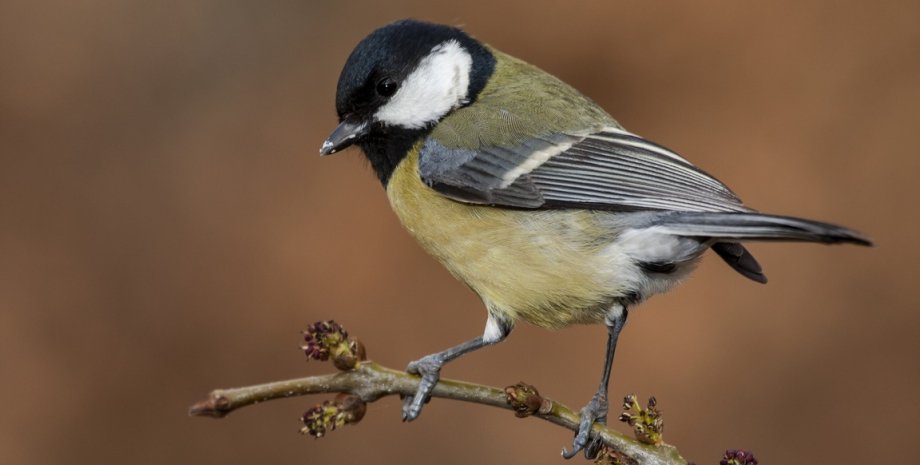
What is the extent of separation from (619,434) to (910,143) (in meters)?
3.09

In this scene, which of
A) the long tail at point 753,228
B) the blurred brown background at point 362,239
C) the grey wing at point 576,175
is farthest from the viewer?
the blurred brown background at point 362,239

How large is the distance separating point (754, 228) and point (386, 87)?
1.12m

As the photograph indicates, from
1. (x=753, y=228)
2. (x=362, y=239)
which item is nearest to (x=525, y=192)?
(x=753, y=228)

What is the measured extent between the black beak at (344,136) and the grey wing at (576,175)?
19cm

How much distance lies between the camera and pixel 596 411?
260 centimetres

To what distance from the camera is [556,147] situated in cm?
280

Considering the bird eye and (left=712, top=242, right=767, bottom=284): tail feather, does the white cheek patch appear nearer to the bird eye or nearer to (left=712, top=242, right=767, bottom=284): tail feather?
the bird eye

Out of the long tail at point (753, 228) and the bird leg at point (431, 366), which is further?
the bird leg at point (431, 366)

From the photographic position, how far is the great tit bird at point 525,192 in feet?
8.52

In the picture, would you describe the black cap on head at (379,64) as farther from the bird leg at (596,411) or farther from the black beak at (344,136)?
the bird leg at (596,411)

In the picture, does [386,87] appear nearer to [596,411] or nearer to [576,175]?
[576,175]

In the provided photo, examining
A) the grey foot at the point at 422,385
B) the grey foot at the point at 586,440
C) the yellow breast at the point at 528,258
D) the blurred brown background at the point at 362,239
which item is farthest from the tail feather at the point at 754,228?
the blurred brown background at the point at 362,239

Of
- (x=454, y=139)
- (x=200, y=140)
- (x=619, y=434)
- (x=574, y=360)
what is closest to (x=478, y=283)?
(x=454, y=139)

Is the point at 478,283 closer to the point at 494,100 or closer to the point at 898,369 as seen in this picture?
the point at 494,100
